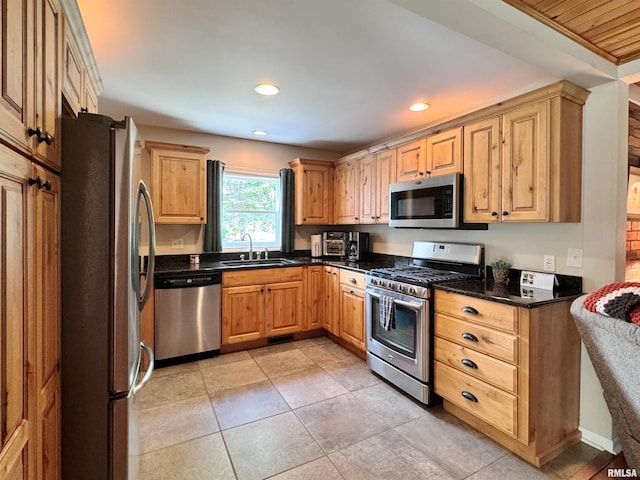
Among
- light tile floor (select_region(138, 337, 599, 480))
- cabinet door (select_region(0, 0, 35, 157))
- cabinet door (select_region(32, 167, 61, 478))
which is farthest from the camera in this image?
light tile floor (select_region(138, 337, 599, 480))

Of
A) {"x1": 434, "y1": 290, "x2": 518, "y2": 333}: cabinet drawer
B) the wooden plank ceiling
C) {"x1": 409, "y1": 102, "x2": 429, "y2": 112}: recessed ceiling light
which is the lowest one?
{"x1": 434, "y1": 290, "x2": 518, "y2": 333}: cabinet drawer

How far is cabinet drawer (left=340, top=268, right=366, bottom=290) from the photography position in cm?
331

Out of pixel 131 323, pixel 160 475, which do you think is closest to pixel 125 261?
pixel 131 323

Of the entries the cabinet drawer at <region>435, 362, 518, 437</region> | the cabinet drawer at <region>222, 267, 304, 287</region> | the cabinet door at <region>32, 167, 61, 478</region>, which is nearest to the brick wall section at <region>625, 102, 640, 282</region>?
the cabinet drawer at <region>435, 362, 518, 437</region>

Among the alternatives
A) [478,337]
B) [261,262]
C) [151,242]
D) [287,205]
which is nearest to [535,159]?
[478,337]

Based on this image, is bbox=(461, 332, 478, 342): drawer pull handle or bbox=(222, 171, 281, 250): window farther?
bbox=(222, 171, 281, 250): window

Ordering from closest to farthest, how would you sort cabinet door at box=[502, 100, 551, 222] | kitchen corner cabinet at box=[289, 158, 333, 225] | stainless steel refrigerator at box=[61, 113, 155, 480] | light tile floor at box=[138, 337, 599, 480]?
stainless steel refrigerator at box=[61, 113, 155, 480] < light tile floor at box=[138, 337, 599, 480] < cabinet door at box=[502, 100, 551, 222] < kitchen corner cabinet at box=[289, 158, 333, 225]

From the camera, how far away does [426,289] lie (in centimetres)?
246

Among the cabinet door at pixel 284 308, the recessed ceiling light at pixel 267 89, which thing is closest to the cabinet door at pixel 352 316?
the cabinet door at pixel 284 308

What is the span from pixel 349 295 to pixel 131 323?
2413 millimetres

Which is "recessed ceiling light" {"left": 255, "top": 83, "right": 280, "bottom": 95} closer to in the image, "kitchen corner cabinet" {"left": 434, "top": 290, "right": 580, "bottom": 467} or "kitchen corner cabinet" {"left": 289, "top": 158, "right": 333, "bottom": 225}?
"kitchen corner cabinet" {"left": 289, "top": 158, "right": 333, "bottom": 225}

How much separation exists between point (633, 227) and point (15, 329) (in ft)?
11.0

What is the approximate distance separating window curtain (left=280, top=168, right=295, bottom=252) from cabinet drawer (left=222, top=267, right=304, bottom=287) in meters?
0.58

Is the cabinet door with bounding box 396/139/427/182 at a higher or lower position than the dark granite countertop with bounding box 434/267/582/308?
higher
